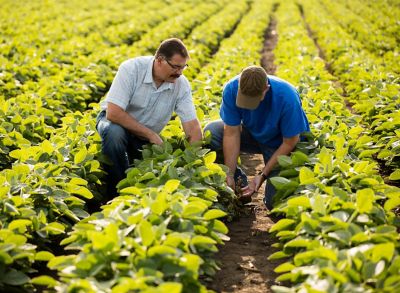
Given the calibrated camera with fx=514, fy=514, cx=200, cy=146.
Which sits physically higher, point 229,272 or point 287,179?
point 287,179

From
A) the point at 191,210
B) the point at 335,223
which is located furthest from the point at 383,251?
the point at 191,210

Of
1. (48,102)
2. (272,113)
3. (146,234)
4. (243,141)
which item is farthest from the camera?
(48,102)

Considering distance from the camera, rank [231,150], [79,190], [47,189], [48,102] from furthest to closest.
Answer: [48,102], [231,150], [79,190], [47,189]

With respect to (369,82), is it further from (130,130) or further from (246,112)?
(130,130)

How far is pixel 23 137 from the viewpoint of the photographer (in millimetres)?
5066

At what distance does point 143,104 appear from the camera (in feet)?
15.0

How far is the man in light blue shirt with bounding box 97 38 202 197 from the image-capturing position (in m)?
4.32

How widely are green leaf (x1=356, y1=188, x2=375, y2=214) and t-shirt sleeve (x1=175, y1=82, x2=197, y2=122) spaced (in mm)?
1827

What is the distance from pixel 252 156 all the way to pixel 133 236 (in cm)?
339

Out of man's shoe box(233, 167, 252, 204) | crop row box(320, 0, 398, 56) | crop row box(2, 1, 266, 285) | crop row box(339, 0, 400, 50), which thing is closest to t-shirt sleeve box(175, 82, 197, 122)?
man's shoe box(233, 167, 252, 204)

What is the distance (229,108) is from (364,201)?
1.58m

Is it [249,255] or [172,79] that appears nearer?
[249,255]

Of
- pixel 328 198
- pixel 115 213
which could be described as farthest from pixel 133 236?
pixel 328 198

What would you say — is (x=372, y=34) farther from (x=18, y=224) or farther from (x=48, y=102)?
(x=18, y=224)
